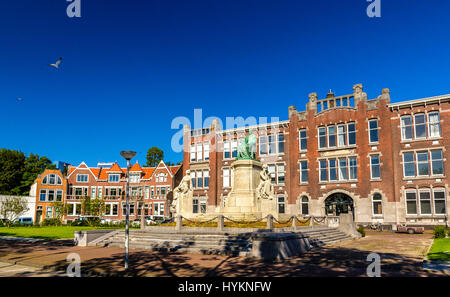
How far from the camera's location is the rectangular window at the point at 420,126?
38094mm

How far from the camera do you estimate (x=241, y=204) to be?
27.5 metres

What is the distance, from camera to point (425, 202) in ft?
121

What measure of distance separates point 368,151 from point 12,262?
1430 inches

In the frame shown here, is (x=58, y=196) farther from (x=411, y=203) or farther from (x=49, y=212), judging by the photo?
(x=411, y=203)

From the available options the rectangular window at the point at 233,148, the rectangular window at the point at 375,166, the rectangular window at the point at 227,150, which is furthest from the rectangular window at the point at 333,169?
the rectangular window at the point at 227,150

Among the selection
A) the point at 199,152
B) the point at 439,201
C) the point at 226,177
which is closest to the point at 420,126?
the point at 439,201

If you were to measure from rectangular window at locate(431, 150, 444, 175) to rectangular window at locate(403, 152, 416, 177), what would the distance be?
6.07ft

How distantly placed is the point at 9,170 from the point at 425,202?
72133 mm

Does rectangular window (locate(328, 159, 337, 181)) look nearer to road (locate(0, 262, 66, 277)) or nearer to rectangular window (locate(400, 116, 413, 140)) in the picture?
rectangular window (locate(400, 116, 413, 140))

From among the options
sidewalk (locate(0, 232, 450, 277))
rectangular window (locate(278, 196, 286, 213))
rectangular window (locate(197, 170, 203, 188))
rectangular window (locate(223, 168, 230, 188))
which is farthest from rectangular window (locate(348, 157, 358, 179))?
sidewalk (locate(0, 232, 450, 277))

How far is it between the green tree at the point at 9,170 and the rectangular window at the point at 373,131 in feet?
216
